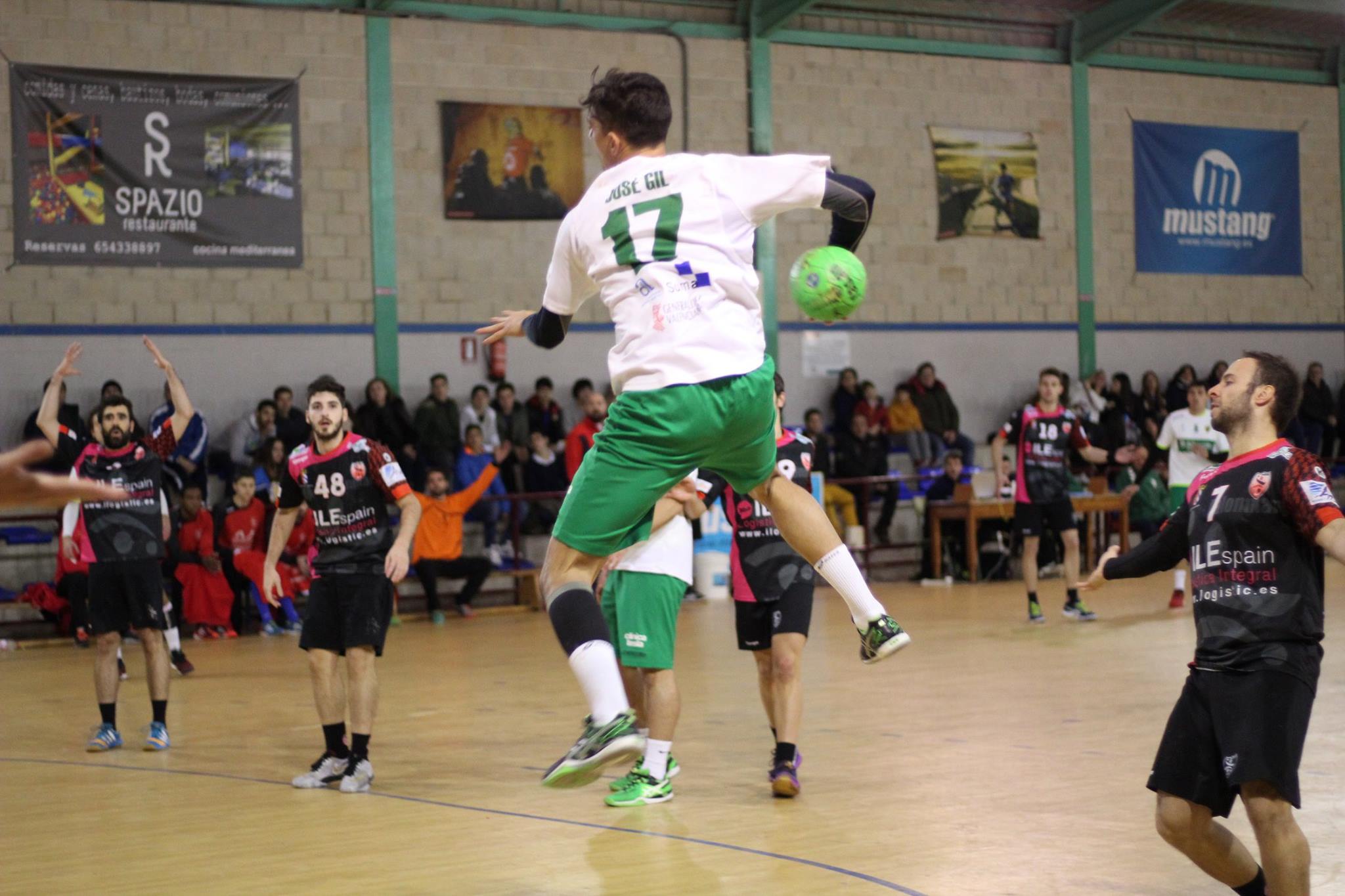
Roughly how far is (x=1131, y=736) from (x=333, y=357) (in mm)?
11453

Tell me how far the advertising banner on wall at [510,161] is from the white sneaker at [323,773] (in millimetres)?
11394

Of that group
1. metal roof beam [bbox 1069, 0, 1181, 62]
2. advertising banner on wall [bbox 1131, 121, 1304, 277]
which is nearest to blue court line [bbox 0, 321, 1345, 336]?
advertising banner on wall [bbox 1131, 121, 1304, 277]

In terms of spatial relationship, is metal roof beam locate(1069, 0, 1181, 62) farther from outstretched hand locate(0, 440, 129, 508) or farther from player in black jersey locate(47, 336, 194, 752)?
outstretched hand locate(0, 440, 129, 508)

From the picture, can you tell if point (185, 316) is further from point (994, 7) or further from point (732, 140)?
point (994, 7)

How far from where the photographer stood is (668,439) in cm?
397

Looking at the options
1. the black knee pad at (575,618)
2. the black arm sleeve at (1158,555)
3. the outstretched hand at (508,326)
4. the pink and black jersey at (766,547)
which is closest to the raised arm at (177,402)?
the pink and black jersey at (766,547)

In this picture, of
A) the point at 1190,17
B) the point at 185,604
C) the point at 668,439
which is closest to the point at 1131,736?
the point at 668,439

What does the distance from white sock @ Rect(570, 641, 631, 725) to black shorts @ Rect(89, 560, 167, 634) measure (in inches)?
183

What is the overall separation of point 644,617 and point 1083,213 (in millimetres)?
16282

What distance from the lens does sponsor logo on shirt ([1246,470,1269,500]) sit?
403cm

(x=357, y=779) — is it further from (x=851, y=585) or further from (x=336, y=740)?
(x=851, y=585)

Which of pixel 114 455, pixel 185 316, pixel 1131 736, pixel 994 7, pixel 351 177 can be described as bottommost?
pixel 1131 736

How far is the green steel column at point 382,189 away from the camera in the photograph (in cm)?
1692

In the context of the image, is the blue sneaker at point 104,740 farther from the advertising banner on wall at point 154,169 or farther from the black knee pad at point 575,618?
the advertising banner on wall at point 154,169
